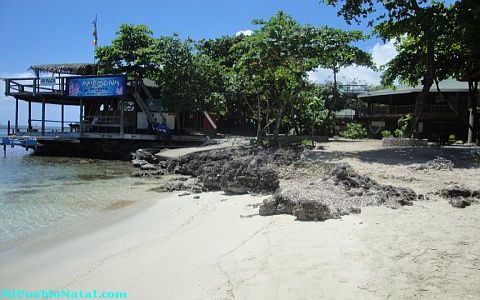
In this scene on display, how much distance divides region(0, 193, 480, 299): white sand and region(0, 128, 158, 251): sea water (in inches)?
64.7

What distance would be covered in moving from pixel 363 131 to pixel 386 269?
31055 mm

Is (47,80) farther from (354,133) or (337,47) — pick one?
(354,133)

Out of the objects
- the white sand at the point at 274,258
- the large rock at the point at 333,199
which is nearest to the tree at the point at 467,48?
the large rock at the point at 333,199

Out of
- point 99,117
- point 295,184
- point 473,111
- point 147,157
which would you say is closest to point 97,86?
point 99,117

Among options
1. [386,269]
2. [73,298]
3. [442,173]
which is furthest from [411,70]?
[73,298]

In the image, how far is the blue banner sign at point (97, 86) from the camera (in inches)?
1198

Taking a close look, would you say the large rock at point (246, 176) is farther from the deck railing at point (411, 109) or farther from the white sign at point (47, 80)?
the deck railing at point (411, 109)

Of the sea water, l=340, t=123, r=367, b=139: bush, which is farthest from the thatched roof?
l=340, t=123, r=367, b=139: bush

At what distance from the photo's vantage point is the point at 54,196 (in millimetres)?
14078

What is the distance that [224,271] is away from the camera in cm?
561

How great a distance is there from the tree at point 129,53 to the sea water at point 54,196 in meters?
11.8

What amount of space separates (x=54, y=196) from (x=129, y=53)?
68.1 feet

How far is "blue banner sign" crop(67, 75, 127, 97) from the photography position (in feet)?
99.9

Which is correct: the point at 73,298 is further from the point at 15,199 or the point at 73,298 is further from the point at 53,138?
the point at 53,138
